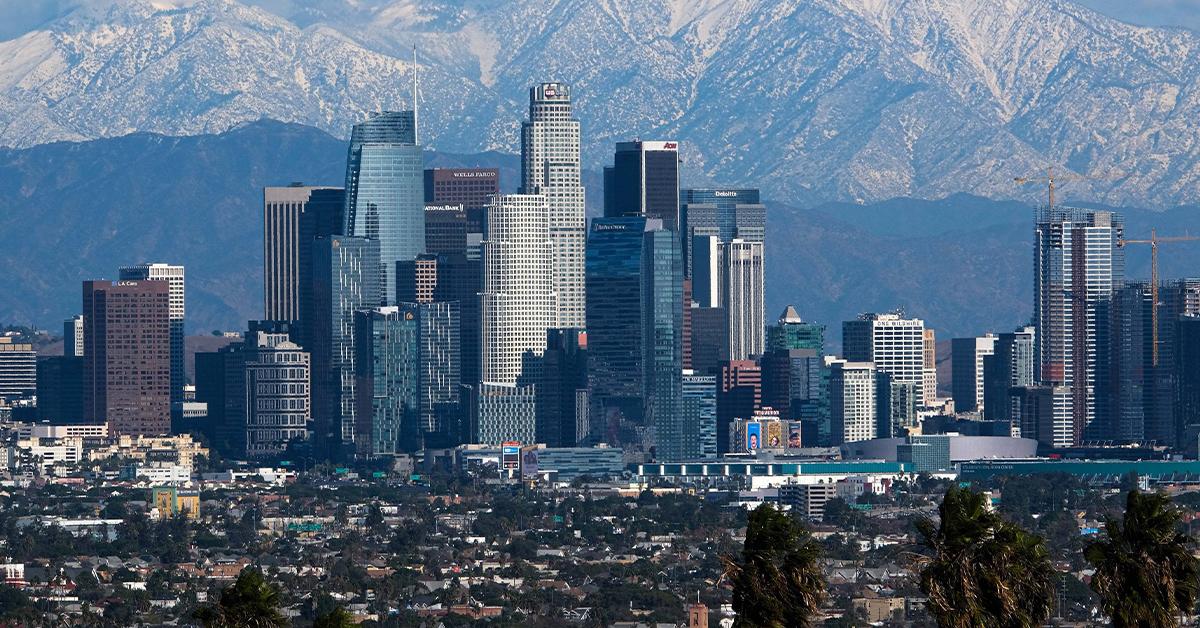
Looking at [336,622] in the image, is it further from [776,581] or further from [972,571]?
[972,571]

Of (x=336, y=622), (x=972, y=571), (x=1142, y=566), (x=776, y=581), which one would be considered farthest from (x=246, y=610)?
(x=1142, y=566)

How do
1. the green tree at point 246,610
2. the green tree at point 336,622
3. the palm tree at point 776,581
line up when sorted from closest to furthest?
the green tree at point 336,622, the green tree at point 246,610, the palm tree at point 776,581

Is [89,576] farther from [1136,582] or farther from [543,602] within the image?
[1136,582]

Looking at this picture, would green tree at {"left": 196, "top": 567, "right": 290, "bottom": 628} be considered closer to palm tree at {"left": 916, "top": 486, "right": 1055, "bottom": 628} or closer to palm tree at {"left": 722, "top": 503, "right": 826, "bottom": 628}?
palm tree at {"left": 722, "top": 503, "right": 826, "bottom": 628}

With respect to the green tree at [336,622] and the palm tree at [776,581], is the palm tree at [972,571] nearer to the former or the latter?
the palm tree at [776,581]

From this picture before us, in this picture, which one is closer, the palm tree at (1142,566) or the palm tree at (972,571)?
the palm tree at (972,571)

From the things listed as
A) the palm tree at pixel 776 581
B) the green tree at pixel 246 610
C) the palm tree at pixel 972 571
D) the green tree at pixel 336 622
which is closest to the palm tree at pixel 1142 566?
the palm tree at pixel 972 571

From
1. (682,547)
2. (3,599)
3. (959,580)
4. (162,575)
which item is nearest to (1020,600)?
(959,580)
